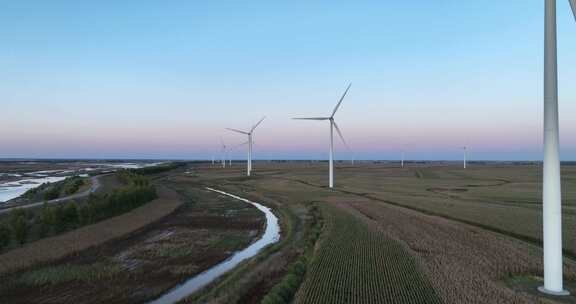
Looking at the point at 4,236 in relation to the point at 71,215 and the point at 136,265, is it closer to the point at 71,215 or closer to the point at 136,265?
the point at 71,215

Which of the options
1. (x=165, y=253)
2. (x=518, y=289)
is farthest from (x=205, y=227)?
(x=518, y=289)

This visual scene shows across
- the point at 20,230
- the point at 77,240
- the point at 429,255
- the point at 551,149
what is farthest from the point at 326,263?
the point at 20,230

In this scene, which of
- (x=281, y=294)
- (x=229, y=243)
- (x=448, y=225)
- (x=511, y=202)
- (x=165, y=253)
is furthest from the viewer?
(x=511, y=202)

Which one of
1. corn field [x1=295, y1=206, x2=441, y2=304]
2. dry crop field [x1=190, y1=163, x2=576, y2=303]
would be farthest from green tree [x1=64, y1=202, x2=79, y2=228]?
corn field [x1=295, y1=206, x2=441, y2=304]

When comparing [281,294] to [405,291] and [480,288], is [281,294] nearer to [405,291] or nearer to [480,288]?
[405,291]

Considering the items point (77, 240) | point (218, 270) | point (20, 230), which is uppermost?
point (20, 230)

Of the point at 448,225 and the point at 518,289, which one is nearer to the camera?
the point at 518,289

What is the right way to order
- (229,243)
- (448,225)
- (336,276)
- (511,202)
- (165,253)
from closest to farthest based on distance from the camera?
(336,276) < (165,253) < (229,243) < (448,225) < (511,202)

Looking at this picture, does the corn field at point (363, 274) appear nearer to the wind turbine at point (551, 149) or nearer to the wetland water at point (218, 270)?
the wetland water at point (218, 270)

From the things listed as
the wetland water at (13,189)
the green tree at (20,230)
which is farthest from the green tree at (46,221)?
the wetland water at (13,189)
